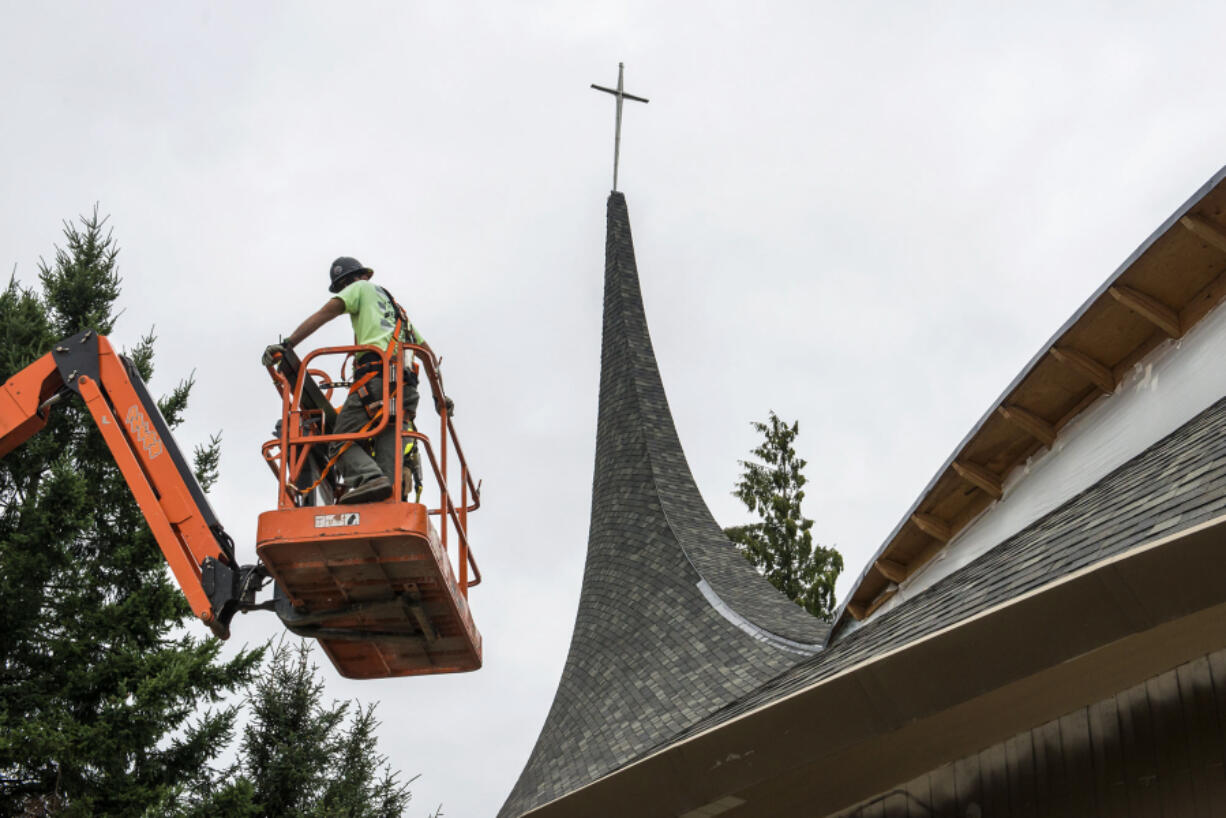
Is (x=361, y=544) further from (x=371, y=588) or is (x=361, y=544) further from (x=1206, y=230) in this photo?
(x=1206, y=230)

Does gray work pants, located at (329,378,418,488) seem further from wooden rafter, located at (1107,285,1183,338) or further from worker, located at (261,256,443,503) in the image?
wooden rafter, located at (1107,285,1183,338)

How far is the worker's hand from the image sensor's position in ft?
25.5

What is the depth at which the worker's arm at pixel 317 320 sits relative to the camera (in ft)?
25.7

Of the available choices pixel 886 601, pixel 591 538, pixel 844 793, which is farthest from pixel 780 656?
pixel 844 793

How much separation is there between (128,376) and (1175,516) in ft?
20.3

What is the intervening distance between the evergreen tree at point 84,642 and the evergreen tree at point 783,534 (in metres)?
16.5

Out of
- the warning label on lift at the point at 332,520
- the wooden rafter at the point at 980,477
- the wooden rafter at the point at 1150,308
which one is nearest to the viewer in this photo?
the warning label on lift at the point at 332,520

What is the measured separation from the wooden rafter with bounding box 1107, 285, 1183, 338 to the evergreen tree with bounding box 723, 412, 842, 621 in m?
21.4

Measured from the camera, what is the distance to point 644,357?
2273cm

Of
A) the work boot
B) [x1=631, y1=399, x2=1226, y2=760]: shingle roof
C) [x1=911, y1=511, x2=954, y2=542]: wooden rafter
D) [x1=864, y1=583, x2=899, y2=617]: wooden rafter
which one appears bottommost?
[x1=631, y1=399, x2=1226, y2=760]: shingle roof

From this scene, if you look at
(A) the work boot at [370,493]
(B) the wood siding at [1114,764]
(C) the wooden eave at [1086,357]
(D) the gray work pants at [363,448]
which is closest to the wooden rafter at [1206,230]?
(C) the wooden eave at [1086,357]

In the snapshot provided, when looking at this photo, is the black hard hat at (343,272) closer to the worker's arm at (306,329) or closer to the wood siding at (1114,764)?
the worker's arm at (306,329)

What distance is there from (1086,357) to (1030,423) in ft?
2.21

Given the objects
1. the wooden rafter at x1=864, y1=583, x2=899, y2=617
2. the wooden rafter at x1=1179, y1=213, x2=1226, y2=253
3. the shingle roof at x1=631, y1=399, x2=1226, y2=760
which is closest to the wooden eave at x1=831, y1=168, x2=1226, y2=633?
the wooden rafter at x1=1179, y1=213, x2=1226, y2=253
